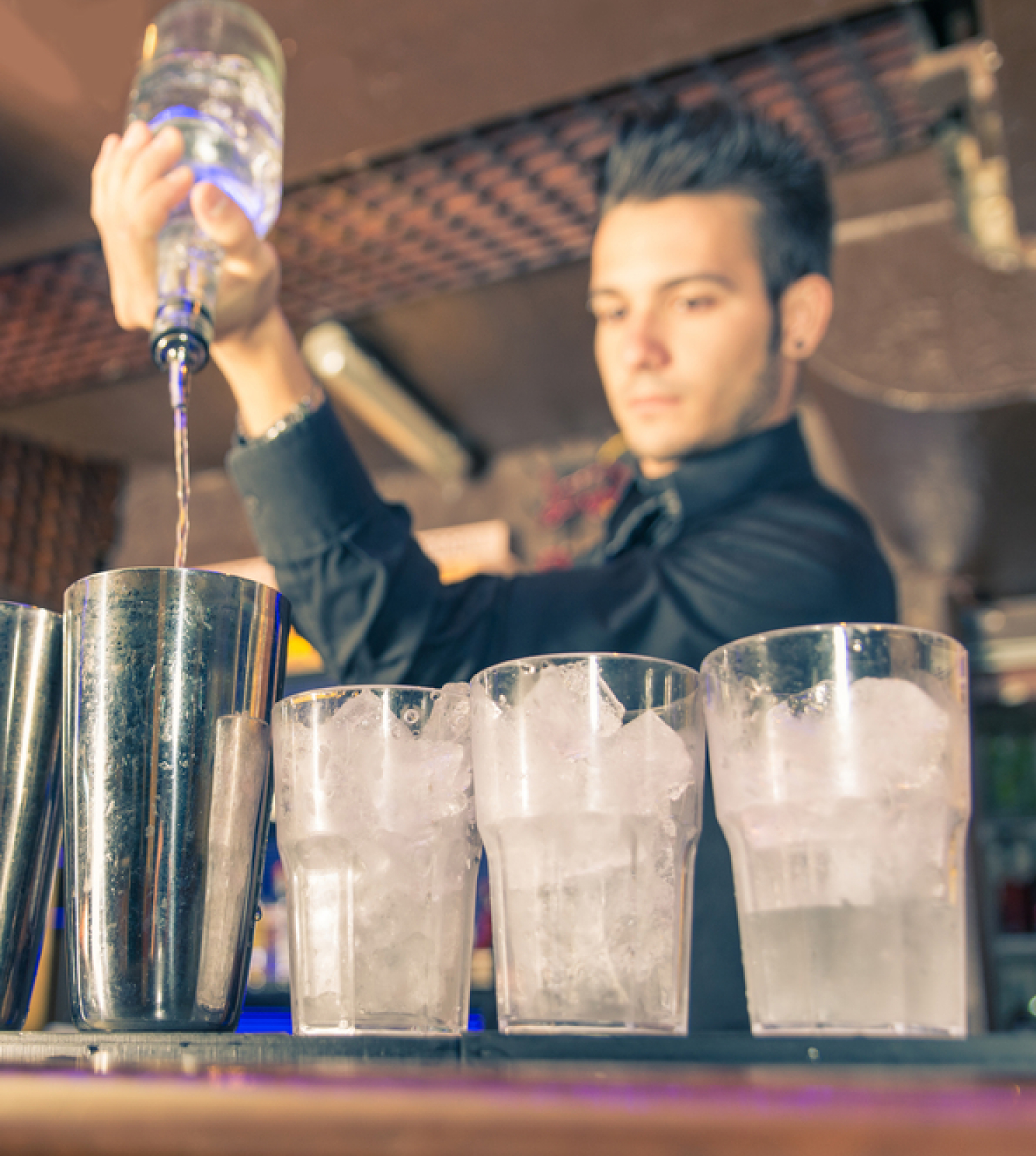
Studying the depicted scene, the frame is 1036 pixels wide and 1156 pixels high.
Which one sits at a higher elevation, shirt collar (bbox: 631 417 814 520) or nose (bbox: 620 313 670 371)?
nose (bbox: 620 313 670 371)

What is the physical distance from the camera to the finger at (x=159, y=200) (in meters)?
0.85

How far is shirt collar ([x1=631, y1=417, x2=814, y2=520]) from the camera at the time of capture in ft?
4.46

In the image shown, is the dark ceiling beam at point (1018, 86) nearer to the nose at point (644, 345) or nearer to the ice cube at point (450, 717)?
the nose at point (644, 345)

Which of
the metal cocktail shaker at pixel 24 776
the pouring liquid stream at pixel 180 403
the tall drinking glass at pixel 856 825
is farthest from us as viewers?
the pouring liquid stream at pixel 180 403

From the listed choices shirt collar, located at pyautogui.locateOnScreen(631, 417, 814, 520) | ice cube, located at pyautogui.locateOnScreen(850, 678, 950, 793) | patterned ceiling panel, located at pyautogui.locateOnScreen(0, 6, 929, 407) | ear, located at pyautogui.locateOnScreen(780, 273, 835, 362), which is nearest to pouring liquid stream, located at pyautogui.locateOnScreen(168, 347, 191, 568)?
ice cube, located at pyautogui.locateOnScreen(850, 678, 950, 793)

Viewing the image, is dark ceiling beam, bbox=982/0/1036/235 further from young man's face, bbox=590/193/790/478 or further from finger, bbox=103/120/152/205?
finger, bbox=103/120/152/205

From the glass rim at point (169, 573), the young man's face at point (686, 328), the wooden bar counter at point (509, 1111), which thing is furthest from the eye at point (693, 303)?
the wooden bar counter at point (509, 1111)

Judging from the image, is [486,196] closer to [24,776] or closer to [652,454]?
[652,454]

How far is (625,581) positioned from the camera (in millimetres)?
1252

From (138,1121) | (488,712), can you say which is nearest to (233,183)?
(488,712)

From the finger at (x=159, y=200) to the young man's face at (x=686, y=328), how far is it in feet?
2.49

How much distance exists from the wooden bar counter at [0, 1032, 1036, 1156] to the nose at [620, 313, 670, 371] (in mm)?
1288

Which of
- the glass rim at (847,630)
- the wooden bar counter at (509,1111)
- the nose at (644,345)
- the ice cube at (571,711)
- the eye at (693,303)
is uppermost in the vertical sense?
the eye at (693,303)

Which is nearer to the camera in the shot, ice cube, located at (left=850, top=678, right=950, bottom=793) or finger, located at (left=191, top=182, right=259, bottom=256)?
ice cube, located at (left=850, top=678, right=950, bottom=793)
